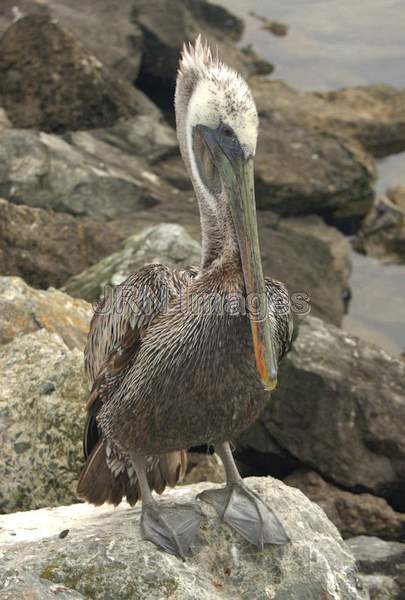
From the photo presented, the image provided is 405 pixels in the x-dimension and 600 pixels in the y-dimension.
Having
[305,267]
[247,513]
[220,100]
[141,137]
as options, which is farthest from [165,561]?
[141,137]

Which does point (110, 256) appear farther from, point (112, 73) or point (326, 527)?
point (112, 73)

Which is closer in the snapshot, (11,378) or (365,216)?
(11,378)

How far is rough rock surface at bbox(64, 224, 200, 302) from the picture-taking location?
271 inches

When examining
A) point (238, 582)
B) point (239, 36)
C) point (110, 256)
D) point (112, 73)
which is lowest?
point (238, 582)

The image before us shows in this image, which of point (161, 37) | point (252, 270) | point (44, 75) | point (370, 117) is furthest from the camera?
point (370, 117)

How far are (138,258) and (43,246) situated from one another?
0.96 metres

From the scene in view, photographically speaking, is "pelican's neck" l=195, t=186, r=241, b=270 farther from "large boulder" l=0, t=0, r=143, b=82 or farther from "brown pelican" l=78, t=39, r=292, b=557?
"large boulder" l=0, t=0, r=143, b=82

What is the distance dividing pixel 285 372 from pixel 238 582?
10.4ft

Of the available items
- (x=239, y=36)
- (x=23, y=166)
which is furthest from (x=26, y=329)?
(x=239, y=36)

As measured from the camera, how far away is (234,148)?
377 cm

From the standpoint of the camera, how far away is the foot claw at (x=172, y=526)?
13.0 ft

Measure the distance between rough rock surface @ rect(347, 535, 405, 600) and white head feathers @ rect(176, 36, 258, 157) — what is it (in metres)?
2.79

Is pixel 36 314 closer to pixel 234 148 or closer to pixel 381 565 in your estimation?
pixel 234 148

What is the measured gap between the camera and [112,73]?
11.1 meters
